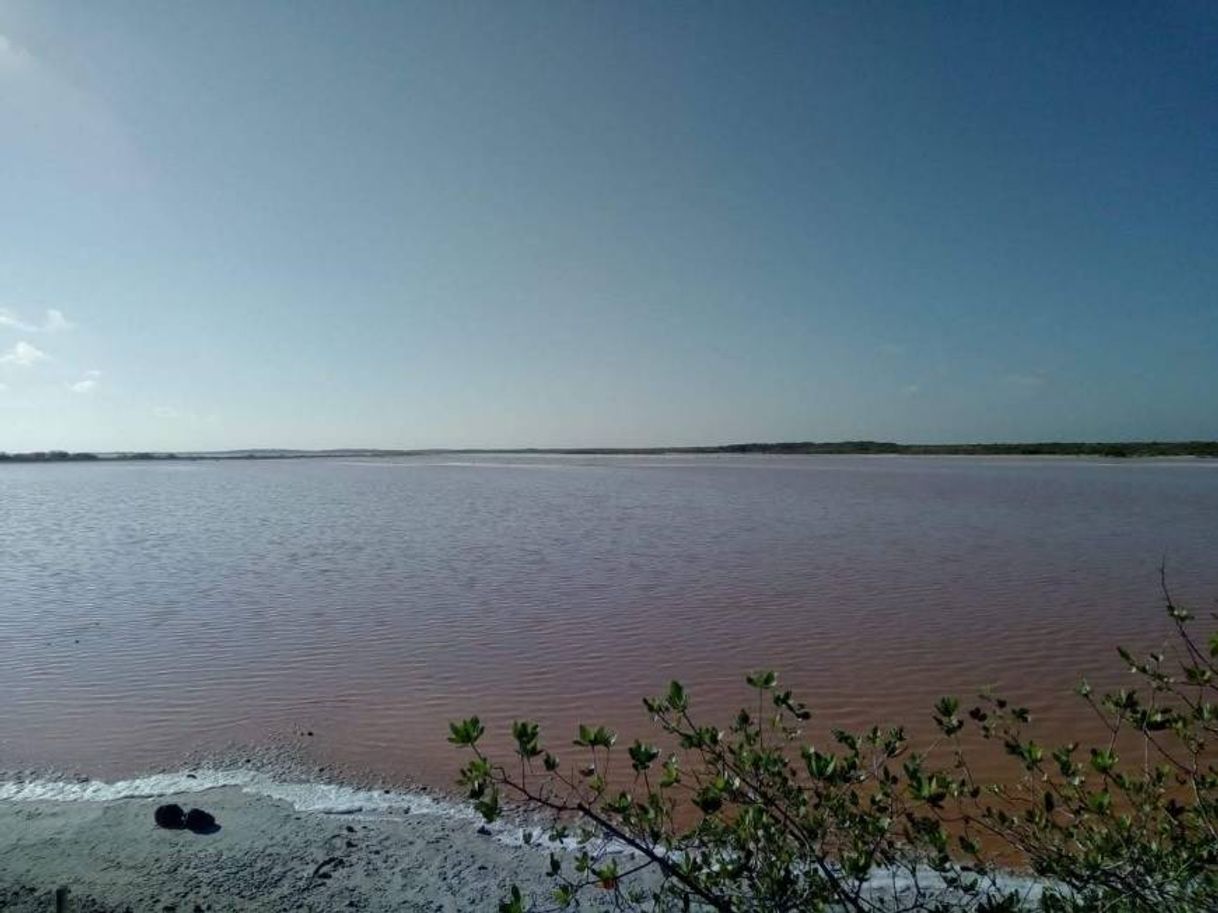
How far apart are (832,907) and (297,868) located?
262 cm

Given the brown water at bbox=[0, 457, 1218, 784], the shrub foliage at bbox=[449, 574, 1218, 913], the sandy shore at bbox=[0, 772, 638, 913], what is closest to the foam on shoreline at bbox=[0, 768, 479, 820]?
the sandy shore at bbox=[0, 772, 638, 913]

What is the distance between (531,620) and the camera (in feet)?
28.1

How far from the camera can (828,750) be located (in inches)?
200

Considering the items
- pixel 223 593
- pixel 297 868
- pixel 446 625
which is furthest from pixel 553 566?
pixel 297 868

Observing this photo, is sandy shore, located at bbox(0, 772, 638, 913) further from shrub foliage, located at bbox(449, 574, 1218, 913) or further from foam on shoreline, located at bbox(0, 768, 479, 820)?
shrub foliage, located at bbox(449, 574, 1218, 913)

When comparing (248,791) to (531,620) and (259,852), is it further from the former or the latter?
(531,620)

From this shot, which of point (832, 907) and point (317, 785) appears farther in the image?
point (317, 785)

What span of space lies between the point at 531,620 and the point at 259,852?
4.81 m

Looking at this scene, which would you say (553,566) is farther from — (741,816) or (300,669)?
(741,816)

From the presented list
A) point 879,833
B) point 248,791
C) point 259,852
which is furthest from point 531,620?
point 879,833

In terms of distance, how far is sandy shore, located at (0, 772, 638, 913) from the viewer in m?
3.45

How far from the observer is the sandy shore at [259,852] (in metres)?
3.45

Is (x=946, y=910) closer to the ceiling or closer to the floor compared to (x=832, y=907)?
closer to the ceiling

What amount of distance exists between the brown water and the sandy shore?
1.74ft
